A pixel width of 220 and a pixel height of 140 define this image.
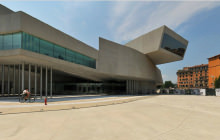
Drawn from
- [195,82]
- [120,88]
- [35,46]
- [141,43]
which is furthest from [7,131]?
[195,82]

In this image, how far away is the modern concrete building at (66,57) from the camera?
15.0m

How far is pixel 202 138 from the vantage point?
4746 mm

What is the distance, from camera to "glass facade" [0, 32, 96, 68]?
48.3 feet

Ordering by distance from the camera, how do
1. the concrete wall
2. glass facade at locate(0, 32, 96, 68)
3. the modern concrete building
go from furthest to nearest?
1. the concrete wall
2. the modern concrete building
3. glass facade at locate(0, 32, 96, 68)

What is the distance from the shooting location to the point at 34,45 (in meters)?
15.7

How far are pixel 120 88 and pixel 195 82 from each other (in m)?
94.9

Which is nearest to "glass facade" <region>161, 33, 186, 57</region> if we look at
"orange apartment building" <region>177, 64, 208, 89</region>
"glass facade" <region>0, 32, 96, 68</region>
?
"glass facade" <region>0, 32, 96, 68</region>

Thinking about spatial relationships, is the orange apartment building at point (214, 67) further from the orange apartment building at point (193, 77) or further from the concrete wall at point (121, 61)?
the concrete wall at point (121, 61)

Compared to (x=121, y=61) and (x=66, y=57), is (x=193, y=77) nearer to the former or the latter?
(x=121, y=61)

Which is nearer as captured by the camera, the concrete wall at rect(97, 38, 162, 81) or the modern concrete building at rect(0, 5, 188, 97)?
the modern concrete building at rect(0, 5, 188, 97)

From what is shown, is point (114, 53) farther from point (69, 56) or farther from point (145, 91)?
point (145, 91)

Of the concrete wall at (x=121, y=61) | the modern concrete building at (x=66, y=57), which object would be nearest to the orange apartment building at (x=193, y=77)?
the modern concrete building at (x=66, y=57)

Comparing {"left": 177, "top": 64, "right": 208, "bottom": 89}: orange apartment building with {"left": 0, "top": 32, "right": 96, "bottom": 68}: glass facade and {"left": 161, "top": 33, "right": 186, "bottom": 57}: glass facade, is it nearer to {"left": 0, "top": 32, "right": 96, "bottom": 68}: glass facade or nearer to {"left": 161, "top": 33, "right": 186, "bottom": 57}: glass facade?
{"left": 161, "top": 33, "right": 186, "bottom": 57}: glass facade

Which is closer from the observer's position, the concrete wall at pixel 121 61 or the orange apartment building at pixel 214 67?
the concrete wall at pixel 121 61
